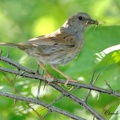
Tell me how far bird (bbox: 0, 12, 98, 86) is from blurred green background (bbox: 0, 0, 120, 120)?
133 mm

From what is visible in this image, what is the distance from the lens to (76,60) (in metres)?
5.99

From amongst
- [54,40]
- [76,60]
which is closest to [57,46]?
[54,40]

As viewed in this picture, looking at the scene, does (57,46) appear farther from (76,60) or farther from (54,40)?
(76,60)

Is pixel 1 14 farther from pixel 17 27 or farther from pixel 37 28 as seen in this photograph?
pixel 37 28

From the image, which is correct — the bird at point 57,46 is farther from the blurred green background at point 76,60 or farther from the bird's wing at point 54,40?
the blurred green background at point 76,60

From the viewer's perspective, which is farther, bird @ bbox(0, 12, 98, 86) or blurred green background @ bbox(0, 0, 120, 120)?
bird @ bbox(0, 12, 98, 86)

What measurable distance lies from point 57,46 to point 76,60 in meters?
1.02

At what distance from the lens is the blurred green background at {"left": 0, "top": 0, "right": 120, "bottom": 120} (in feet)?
18.6

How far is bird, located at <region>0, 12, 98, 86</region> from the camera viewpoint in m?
6.56

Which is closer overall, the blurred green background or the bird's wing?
the blurred green background

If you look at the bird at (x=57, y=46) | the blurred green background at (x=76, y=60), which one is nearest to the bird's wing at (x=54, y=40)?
the bird at (x=57, y=46)

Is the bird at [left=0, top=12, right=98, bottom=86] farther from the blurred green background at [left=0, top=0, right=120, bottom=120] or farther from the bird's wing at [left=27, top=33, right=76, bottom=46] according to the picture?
the blurred green background at [left=0, top=0, right=120, bottom=120]

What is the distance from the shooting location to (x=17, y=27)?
10719 millimetres

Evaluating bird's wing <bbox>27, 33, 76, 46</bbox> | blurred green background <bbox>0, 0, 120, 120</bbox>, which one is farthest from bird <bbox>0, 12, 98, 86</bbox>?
blurred green background <bbox>0, 0, 120, 120</bbox>
